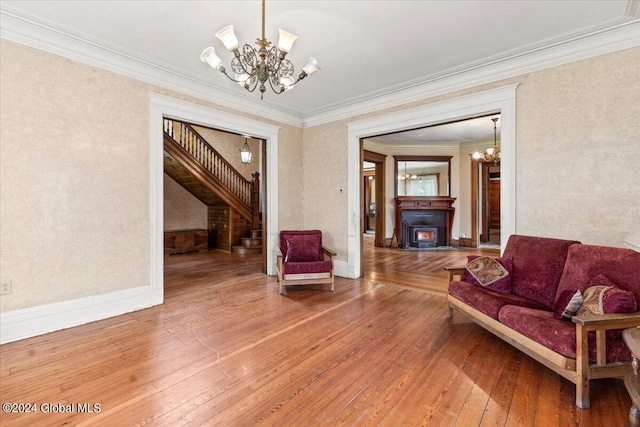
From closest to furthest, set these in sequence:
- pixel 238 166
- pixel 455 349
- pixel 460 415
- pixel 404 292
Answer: pixel 460 415
pixel 455 349
pixel 404 292
pixel 238 166

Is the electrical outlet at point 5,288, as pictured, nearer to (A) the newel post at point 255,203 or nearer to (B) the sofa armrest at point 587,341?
(B) the sofa armrest at point 587,341

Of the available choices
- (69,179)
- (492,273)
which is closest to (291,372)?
(492,273)

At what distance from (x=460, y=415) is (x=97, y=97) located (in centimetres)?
430

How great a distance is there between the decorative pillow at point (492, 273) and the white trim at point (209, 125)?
3.13 meters

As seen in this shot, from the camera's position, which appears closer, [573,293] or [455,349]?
[573,293]

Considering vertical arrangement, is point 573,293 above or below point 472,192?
below

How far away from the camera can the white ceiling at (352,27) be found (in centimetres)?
249

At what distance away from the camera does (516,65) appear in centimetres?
332

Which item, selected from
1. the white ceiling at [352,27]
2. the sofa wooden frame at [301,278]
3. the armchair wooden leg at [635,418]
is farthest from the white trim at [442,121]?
the armchair wooden leg at [635,418]

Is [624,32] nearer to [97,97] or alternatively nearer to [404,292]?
[404,292]

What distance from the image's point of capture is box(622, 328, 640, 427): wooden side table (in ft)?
4.61

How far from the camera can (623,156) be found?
8.96 ft

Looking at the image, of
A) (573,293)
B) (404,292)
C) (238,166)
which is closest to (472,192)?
(404,292)

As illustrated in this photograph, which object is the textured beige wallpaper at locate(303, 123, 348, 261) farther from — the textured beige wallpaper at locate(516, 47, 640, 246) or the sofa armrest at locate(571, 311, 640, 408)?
the sofa armrest at locate(571, 311, 640, 408)
